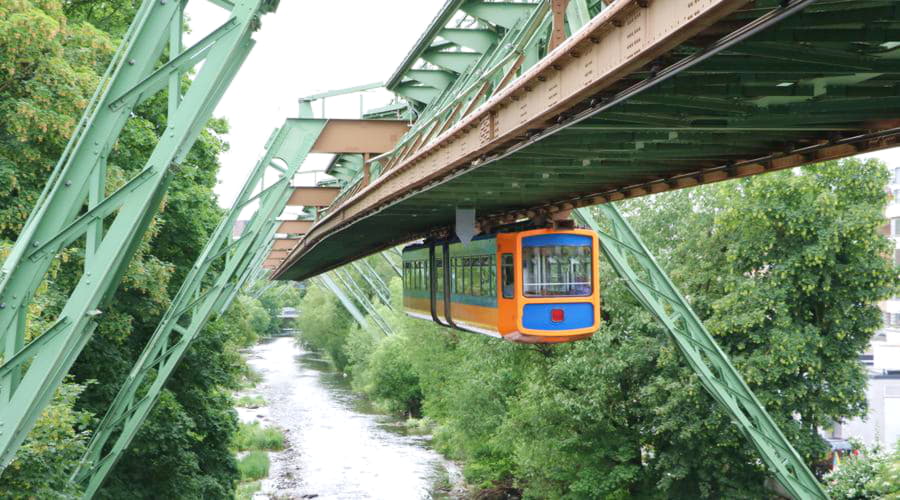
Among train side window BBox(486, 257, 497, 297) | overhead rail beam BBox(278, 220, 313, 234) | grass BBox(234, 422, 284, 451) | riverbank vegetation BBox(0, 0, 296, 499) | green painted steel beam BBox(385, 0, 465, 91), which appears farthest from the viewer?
grass BBox(234, 422, 284, 451)

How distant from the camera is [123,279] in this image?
11.7 metres

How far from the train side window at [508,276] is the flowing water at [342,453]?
565 inches

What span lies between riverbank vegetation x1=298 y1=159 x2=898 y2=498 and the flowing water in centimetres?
677

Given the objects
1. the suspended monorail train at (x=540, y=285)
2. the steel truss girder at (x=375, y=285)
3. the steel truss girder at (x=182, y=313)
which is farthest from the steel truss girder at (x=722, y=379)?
the steel truss girder at (x=375, y=285)

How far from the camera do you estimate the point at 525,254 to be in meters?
12.3

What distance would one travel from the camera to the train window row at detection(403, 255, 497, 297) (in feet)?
43.0

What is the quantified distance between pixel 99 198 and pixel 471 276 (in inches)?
391

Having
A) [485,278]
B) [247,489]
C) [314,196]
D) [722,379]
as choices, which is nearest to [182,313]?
[485,278]

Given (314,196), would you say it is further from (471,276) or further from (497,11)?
(497,11)

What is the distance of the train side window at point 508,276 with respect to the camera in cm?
1234

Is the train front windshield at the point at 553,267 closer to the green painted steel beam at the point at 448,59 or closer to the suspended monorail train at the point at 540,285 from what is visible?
the suspended monorail train at the point at 540,285

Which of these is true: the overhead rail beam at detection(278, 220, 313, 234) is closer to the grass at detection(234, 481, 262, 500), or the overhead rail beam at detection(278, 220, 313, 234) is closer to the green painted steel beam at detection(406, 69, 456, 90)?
the grass at detection(234, 481, 262, 500)

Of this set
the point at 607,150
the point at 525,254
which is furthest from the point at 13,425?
the point at 525,254

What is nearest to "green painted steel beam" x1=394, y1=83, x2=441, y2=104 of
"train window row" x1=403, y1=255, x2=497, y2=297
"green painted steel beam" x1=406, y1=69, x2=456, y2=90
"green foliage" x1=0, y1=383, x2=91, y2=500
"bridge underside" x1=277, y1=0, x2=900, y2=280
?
"green painted steel beam" x1=406, y1=69, x2=456, y2=90
